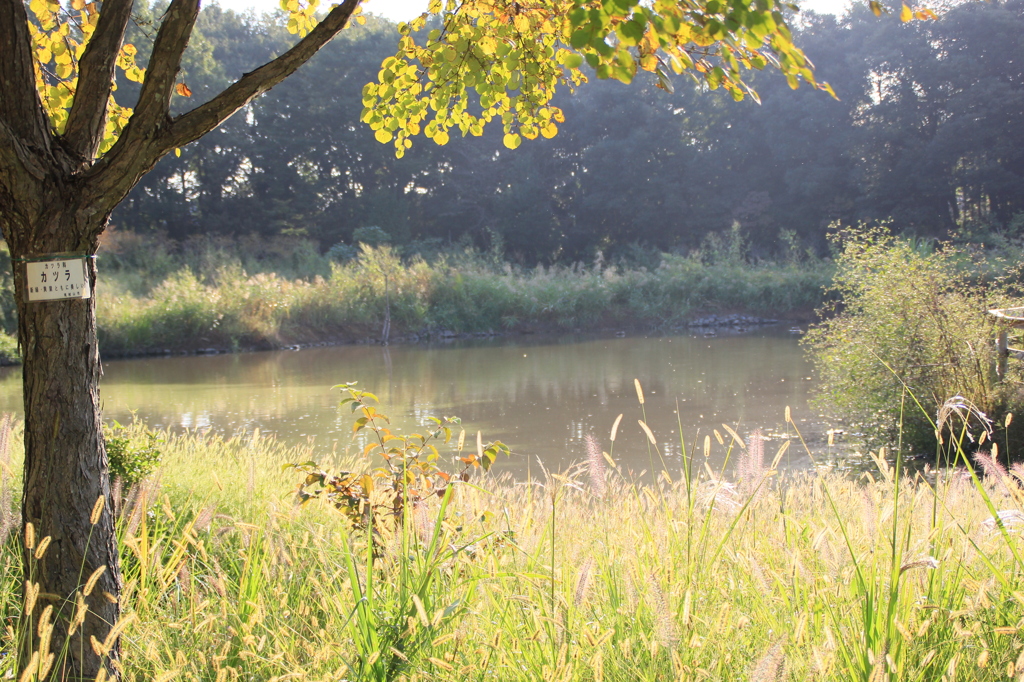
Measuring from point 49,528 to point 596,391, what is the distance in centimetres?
1028

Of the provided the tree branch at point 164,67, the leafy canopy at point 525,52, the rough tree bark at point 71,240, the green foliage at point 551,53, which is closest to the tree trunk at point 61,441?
the rough tree bark at point 71,240

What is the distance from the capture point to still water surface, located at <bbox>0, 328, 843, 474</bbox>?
28.9 feet

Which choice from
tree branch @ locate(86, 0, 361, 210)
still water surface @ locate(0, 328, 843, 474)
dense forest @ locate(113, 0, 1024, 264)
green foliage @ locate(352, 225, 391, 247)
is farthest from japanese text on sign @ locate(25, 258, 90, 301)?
green foliage @ locate(352, 225, 391, 247)

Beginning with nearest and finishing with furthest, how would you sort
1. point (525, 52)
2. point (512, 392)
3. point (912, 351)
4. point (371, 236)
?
point (525, 52) < point (912, 351) < point (512, 392) < point (371, 236)

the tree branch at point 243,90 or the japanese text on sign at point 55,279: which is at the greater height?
the tree branch at point 243,90

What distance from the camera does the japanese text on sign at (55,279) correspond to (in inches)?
79.7

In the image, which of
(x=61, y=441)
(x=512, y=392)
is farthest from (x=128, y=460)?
(x=512, y=392)

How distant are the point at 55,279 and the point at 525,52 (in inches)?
65.1

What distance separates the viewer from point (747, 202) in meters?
37.3

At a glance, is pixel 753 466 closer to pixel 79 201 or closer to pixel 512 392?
pixel 79 201

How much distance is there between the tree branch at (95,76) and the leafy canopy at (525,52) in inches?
16.1

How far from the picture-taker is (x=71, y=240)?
2.10m

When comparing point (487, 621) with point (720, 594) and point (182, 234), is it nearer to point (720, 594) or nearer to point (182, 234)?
point (720, 594)

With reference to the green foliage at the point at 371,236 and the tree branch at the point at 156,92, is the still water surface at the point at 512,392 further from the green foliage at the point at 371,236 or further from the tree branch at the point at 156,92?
the green foliage at the point at 371,236
